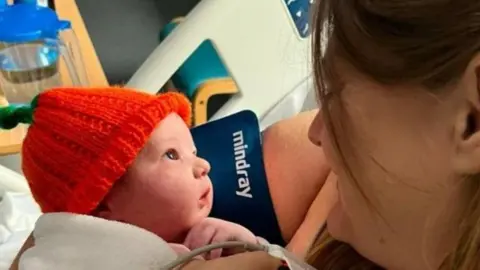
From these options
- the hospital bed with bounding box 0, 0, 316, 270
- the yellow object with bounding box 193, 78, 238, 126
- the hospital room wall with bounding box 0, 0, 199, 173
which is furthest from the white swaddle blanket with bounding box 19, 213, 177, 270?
the hospital room wall with bounding box 0, 0, 199, 173

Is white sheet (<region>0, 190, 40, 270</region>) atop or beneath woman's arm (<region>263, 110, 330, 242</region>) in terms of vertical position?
beneath

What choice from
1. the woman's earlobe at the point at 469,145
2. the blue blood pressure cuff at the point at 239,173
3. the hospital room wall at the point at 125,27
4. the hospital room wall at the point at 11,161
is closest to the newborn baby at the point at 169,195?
the blue blood pressure cuff at the point at 239,173

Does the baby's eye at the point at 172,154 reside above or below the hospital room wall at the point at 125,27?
above

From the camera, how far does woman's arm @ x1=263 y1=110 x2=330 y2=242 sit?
1271mm

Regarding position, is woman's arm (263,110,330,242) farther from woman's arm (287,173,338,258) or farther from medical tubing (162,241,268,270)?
medical tubing (162,241,268,270)

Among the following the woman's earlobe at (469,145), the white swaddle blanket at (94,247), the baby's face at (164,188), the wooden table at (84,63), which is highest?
the woman's earlobe at (469,145)

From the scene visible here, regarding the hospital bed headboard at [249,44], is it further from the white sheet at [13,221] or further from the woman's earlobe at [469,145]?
the woman's earlobe at [469,145]

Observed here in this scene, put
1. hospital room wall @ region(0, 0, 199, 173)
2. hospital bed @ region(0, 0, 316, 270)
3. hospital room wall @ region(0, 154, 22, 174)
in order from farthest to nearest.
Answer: hospital room wall @ region(0, 0, 199, 173)
hospital room wall @ region(0, 154, 22, 174)
hospital bed @ region(0, 0, 316, 270)

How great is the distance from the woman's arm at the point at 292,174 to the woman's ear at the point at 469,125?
56cm

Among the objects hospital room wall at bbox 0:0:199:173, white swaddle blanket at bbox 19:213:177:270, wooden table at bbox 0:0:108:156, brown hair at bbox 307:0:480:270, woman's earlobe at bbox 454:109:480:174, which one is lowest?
hospital room wall at bbox 0:0:199:173

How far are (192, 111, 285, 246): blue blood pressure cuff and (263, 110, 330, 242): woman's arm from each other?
0.01m

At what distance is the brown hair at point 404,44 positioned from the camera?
675 mm

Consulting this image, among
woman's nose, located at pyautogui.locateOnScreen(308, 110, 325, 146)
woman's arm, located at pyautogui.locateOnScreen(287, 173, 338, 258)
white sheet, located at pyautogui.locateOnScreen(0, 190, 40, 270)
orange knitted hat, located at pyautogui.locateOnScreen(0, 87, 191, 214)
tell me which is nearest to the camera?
woman's nose, located at pyautogui.locateOnScreen(308, 110, 325, 146)

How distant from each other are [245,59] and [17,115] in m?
0.52
